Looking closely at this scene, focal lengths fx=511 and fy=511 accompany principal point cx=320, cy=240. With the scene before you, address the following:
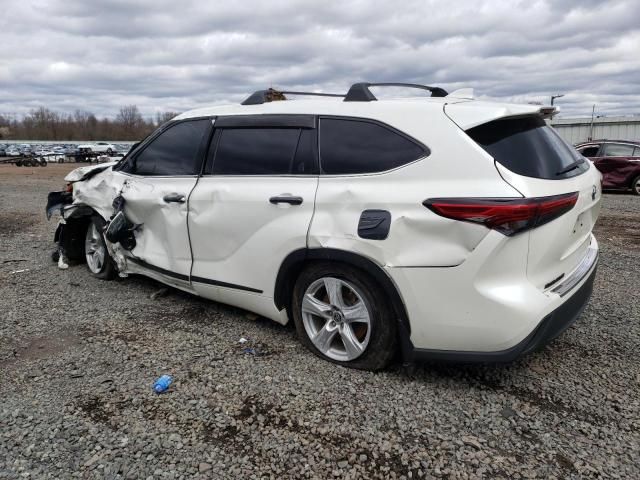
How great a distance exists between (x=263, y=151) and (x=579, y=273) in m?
2.27

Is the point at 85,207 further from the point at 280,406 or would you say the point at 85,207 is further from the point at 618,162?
the point at 618,162

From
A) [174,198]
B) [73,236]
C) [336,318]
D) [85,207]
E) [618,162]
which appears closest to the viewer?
[336,318]

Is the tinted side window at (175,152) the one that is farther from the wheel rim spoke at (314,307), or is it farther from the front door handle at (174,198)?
the wheel rim spoke at (314,307)

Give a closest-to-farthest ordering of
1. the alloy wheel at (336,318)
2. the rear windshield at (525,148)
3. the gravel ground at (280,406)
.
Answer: the gravel ground at (280,406), the rear windshield at (525,148), the alloy wheel at (336,318)

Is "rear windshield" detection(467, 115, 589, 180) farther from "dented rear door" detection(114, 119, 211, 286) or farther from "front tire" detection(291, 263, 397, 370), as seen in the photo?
"dented rear door" detection(114, 119, 211, 286)

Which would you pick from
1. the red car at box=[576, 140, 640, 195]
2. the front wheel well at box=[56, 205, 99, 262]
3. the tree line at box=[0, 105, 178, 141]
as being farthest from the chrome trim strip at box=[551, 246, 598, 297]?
the tree line at box=[0, 105, 178, 141]

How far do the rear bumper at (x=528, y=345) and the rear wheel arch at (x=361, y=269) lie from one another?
0.44ft

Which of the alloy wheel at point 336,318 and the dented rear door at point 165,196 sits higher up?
the dented rear door at point 165,196

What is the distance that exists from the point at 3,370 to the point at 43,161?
43.5m

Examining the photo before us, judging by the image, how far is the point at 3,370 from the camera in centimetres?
338

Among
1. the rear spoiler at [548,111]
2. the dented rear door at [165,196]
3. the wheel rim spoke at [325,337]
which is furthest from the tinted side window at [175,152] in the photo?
the rear spoiler at [548,111]

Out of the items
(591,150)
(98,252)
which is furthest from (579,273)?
(591,150)

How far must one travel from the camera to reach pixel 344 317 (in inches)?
128

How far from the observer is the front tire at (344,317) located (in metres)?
3.09
